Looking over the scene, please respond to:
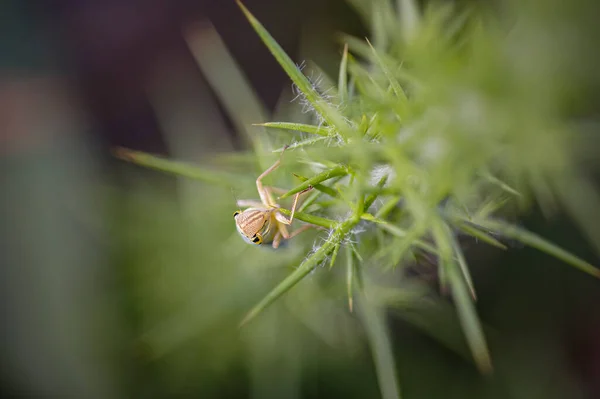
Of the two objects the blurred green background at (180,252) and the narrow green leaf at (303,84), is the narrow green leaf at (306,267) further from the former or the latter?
the blurred green background at (180,252)

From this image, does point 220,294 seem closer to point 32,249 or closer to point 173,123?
point 173,123

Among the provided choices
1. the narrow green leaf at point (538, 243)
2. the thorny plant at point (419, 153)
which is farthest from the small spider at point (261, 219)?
the narrow green leaf at point (538, 243)

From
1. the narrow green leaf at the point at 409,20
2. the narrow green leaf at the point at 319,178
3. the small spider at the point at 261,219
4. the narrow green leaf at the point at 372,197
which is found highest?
the narrow green leaf at the point at 409,20

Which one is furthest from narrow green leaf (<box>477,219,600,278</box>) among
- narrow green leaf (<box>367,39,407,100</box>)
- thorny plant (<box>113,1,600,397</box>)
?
narrow green leaf (<box>367,39,407,100</box>)

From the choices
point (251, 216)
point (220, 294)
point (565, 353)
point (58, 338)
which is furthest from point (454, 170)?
point (58, 338)

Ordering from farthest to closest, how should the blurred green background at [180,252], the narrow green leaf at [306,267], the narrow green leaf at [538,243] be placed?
the blurred green background at [180,252] < the narrow green leaf at [538,243] < the narrow green leaf at [306,267]

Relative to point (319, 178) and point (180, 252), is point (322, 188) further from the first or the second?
point (180, 252)
